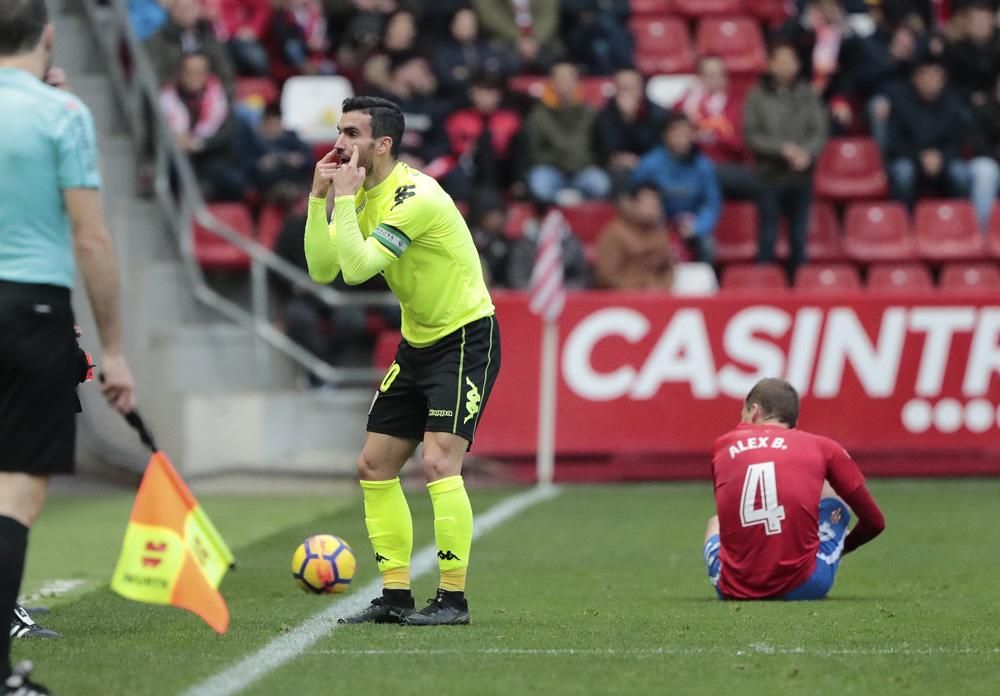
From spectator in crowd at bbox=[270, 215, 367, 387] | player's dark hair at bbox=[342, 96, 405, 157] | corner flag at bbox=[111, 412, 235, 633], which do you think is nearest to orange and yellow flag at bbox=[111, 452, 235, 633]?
corner flag at bbox=[111, 412, 235, 633]

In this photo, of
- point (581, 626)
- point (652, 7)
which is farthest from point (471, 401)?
point (652, 7)

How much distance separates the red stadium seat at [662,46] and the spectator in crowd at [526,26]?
1102 mm

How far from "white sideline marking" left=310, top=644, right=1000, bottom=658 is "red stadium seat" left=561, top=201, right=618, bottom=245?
11.5 metres

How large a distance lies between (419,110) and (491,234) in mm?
2077

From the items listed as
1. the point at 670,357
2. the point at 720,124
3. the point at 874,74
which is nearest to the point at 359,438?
the point at 670,357

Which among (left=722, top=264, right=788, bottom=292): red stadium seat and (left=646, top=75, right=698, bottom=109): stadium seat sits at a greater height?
(left=646, top=75, right=698, bottom=109): stadium seat

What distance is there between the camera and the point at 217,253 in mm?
17641

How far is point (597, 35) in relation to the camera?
20062 mm

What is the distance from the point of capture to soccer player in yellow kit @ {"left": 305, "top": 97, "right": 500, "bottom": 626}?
25.1 feet

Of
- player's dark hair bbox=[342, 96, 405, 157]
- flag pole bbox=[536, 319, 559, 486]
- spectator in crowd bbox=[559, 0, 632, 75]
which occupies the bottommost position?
flag pole bbox=[536, 319, 559, 486]

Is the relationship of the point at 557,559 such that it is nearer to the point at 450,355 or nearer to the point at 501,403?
the point at 450,355

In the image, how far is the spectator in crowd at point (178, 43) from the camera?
18469mm

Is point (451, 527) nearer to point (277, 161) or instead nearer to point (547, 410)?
point (547, 410)

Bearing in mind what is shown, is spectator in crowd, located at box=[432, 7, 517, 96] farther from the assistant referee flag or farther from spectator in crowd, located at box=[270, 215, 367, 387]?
the assistant referee flag
